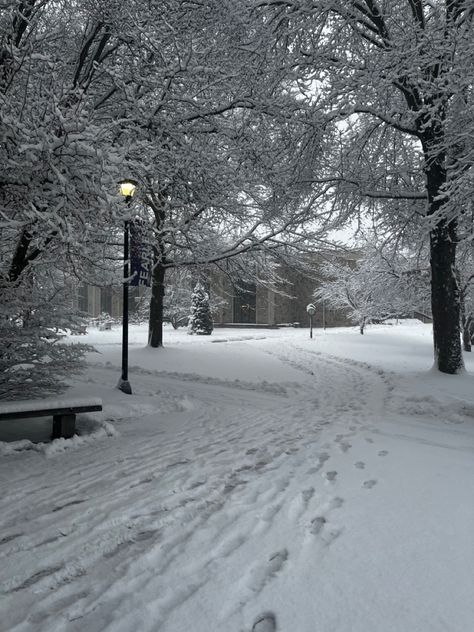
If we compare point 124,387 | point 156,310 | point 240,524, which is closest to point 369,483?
point 240,524

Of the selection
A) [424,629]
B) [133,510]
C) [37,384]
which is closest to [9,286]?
[37,384]

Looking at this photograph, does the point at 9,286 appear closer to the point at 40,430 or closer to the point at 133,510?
the point at 40,430

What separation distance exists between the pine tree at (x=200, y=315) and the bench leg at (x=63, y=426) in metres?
28.1

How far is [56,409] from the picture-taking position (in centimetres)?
524

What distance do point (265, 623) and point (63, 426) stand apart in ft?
13.4

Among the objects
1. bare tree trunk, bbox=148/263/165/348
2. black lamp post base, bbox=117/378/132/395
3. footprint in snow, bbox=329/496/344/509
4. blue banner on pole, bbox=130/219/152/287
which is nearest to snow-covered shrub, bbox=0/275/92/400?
black lamp post base, bbox=117/378/132/395

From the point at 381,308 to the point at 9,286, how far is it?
19903 millimetres

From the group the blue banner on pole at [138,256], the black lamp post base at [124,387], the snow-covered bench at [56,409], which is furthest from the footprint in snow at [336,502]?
the blue banner on pole at [138,256]

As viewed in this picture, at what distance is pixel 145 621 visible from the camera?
2.12 m

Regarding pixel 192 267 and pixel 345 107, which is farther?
pixel 192 267

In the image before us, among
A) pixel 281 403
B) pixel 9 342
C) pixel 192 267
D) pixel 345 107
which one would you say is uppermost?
pixel 345 107

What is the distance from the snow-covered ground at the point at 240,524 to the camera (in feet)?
7.22

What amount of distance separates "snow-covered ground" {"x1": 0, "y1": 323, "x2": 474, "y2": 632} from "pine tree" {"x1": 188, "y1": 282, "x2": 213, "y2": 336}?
26.9 meters

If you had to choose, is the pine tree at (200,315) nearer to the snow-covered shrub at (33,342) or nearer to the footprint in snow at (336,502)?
the snow-covered shrub at (33,342)
